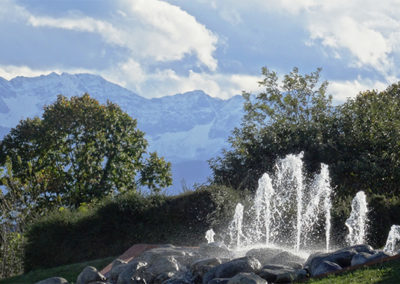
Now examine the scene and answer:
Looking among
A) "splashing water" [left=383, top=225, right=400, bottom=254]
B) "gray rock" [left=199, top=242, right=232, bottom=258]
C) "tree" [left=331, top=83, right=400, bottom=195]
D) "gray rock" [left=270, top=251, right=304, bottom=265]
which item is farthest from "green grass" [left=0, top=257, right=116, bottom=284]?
"tree" [left=331, top=83, right=400, bottom=195]

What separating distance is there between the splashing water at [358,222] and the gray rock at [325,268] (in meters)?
5.62

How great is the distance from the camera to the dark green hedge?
14.9 metres

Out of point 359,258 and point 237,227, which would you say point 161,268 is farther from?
point 237,227

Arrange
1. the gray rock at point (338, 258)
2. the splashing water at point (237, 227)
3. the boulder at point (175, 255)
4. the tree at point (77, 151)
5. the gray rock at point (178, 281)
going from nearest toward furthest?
the gray rock at point (338, 258)
the gray rock at point (178, 281)
the boulder at point (175, 255)
the splashing water at point (237, 227)
the tree at point (77, 151)

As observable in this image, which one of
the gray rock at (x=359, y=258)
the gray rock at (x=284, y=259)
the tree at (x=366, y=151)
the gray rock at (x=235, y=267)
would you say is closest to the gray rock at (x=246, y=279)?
the gray rock at (x=235, y=267)

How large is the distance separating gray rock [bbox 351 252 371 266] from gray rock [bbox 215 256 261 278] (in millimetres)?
1544

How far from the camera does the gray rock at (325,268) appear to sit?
8172mm

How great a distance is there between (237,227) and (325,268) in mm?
6489

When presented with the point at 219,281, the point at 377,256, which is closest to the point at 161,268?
the point at 219,281

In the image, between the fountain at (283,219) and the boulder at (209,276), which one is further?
the fountain at (283,219)

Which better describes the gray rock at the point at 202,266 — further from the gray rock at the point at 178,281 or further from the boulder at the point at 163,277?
the boulder at the point at 163,277

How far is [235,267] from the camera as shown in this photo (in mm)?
8656

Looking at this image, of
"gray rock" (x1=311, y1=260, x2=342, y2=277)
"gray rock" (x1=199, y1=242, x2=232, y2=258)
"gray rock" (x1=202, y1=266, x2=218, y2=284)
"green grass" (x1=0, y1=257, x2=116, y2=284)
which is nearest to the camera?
"gray rock" (x1=311, y1=260, x2=342, y2=277)

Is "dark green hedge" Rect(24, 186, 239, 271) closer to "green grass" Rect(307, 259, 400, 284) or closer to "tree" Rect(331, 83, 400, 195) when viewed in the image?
"tree" Rect(331, 83, 400, 195)
